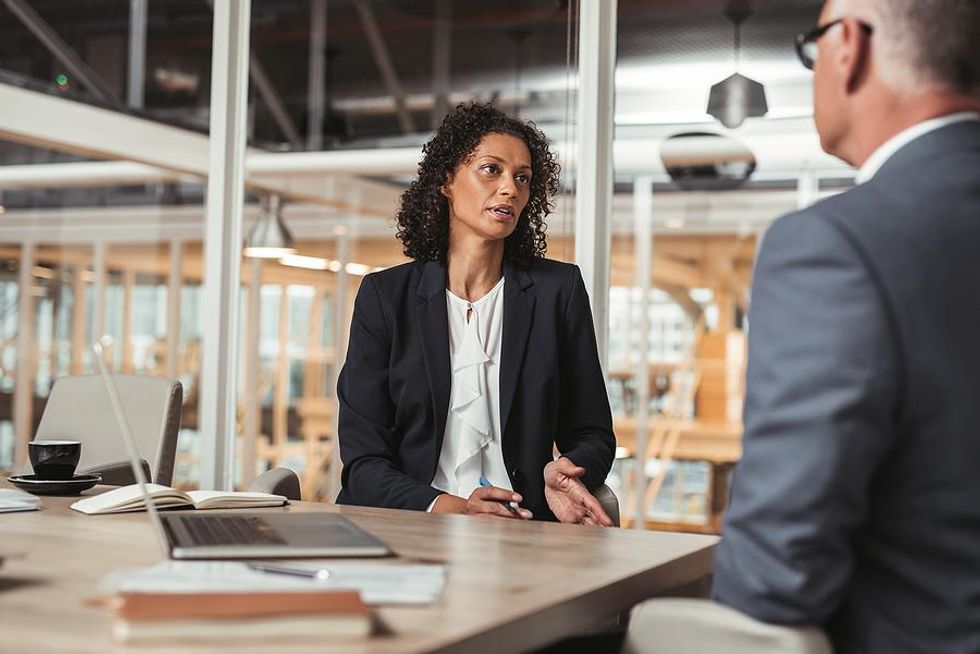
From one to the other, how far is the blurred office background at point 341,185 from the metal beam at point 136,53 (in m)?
0.01

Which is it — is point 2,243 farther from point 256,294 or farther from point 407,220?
point 407,220

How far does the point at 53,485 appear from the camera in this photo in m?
Answer: 2.30

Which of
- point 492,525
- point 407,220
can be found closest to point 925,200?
point 492,525

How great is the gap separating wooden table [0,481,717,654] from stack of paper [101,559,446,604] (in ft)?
0.08

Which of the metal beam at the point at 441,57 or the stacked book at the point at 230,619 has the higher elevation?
the metal beam at the point at 441,57

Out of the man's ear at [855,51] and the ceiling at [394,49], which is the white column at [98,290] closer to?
the ceiling at [394,49]

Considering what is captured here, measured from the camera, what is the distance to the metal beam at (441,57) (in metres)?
4.00

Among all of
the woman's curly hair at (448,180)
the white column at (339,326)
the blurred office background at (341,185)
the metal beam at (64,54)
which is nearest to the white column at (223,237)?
the blurred office background at (341,185)

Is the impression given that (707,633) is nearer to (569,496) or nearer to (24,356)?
(569,496)

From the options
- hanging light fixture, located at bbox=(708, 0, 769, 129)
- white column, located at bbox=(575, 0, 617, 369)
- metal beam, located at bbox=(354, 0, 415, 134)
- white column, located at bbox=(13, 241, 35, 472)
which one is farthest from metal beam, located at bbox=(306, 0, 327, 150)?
white column, located at bbox=(13, 241, 35, 472)

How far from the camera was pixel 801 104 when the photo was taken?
3422 millimetres

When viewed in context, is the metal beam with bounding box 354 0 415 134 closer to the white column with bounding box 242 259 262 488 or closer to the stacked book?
the white column with bounding box 242 259 262 488

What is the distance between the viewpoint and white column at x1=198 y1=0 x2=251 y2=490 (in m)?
4.18

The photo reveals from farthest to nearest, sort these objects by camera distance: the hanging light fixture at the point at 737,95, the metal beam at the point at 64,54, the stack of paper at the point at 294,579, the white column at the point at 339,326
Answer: the metal beam at the point at 64,54 < the white column at the point at 339,326 < the hanging light fixture at the point at 737,95 < the stack of paper at the point at 294,579
